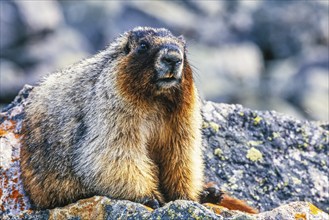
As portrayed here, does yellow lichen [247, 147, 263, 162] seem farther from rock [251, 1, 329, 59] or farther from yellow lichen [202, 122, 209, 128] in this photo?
rock [251, 1, 329, 59]

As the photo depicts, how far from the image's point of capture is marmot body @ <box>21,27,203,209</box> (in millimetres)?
8234

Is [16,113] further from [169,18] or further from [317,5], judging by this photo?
[317,5]

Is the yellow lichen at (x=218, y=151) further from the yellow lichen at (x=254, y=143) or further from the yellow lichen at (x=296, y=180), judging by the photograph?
the yellow lichen at (x=296, y=180)

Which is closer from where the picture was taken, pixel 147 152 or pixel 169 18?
pixel 147 152

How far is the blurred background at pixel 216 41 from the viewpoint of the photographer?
113ft

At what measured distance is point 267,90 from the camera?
40.3 m

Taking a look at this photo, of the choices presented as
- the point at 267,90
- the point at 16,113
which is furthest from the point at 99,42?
the point at 16,113

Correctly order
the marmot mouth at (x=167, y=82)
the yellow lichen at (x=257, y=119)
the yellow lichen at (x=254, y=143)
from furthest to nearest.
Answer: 1. the yellow lichen at (x=257, y=119)
2. the yellow lichen at (x=254, y=143)
3. the marmot mouth at (x=167, y=82)

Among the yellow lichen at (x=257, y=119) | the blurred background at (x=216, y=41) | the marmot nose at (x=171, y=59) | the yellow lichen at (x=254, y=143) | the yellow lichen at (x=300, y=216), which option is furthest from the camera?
the blurred background at (x=216, y=41)

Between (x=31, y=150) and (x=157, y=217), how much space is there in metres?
2.34

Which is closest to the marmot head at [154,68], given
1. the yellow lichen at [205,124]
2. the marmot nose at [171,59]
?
the marmot nose at [171,59]

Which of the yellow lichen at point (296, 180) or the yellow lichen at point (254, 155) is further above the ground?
the yellow lichen at point (254, 155)

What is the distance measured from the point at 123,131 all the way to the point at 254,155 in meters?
2.28

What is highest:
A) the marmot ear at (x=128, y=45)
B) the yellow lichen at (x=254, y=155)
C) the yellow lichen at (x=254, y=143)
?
the marmot ear at (x=128, y=45)
